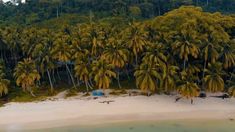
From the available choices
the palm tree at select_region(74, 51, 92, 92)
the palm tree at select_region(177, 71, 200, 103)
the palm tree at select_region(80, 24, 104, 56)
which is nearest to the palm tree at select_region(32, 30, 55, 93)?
the palm tree at select_region(74, 51, 92, 92)

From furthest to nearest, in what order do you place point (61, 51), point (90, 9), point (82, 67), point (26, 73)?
point (90, 9)
point (61, 51)
point (82, 67)
point (26, 73)

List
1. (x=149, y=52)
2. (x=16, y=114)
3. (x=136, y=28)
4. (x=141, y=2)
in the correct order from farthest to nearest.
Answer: (x=141, y=2) → (x=136, y=28) → (x=149, y=52) → (x=16, y=114)

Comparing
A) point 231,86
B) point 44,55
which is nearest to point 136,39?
point 44,55

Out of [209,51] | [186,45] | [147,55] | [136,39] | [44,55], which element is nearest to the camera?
[186,45]

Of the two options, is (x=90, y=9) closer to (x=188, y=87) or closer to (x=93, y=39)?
(x=93, y=39)

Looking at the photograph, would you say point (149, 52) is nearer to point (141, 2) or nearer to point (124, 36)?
point (124, 36)

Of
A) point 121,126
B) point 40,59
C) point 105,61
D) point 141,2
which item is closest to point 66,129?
point 121,126
